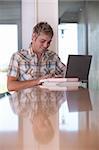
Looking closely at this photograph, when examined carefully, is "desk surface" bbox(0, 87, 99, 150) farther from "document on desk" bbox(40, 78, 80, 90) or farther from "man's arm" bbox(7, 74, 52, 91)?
"man's arm" bbox(7, 74, 52, 91)

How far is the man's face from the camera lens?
104 inches

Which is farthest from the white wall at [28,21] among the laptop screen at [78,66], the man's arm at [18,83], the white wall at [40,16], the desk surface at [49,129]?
the desk surface at [49,129]

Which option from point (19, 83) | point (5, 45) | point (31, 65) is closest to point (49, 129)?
point (19, 83)

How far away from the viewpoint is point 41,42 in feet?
8.70

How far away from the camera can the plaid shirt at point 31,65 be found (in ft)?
8.64

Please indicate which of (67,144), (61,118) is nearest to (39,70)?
(61,118)

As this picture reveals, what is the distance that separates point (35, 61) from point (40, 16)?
2.78ft

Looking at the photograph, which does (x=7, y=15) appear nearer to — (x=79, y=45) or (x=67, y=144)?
(x=79, y=45)

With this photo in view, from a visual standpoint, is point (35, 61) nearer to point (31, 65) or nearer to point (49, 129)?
point (31, 65)

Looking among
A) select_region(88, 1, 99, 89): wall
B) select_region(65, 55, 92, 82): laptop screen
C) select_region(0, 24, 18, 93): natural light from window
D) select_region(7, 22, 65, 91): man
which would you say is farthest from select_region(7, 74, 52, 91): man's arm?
select_region(88, 1, 99, 89): wall

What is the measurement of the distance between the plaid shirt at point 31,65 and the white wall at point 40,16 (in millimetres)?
620

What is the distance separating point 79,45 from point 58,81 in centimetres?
196

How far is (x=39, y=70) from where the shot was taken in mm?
2713

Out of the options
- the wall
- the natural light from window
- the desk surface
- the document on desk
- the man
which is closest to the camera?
the desk surface
